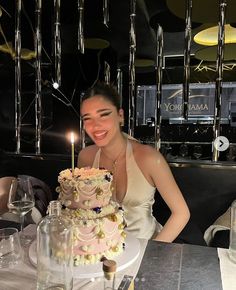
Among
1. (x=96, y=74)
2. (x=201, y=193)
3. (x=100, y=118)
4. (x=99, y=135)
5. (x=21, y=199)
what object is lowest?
(x=201, y=193)

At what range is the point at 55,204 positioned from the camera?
1043 mm

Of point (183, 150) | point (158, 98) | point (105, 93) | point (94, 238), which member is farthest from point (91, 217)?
point (183, 150)

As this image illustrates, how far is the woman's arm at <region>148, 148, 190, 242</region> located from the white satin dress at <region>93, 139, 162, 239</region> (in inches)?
3.5

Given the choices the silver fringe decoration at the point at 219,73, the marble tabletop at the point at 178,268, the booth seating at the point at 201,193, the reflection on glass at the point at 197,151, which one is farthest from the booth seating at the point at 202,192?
the reflection on glass at the point at 197,151

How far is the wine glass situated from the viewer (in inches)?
53.7

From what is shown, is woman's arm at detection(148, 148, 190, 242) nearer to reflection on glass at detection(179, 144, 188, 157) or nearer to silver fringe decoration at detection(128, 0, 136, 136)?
silver fringe decoration at detection(128, 0, 136, 136)

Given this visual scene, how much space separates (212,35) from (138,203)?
8.01ft

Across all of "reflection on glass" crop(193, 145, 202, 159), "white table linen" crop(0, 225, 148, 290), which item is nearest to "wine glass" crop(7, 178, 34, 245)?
"white table linen" crop(0, 225, 148, 290)

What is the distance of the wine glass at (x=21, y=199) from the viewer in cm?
136

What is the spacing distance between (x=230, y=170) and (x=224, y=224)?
1.48 ft

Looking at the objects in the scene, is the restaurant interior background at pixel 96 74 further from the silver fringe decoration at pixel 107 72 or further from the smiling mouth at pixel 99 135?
the smiling mouth at pixel 99 135

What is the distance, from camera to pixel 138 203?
79.9 inches

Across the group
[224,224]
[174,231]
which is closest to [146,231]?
[174,231]

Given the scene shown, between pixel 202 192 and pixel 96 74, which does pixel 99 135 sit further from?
pixel 96 74
